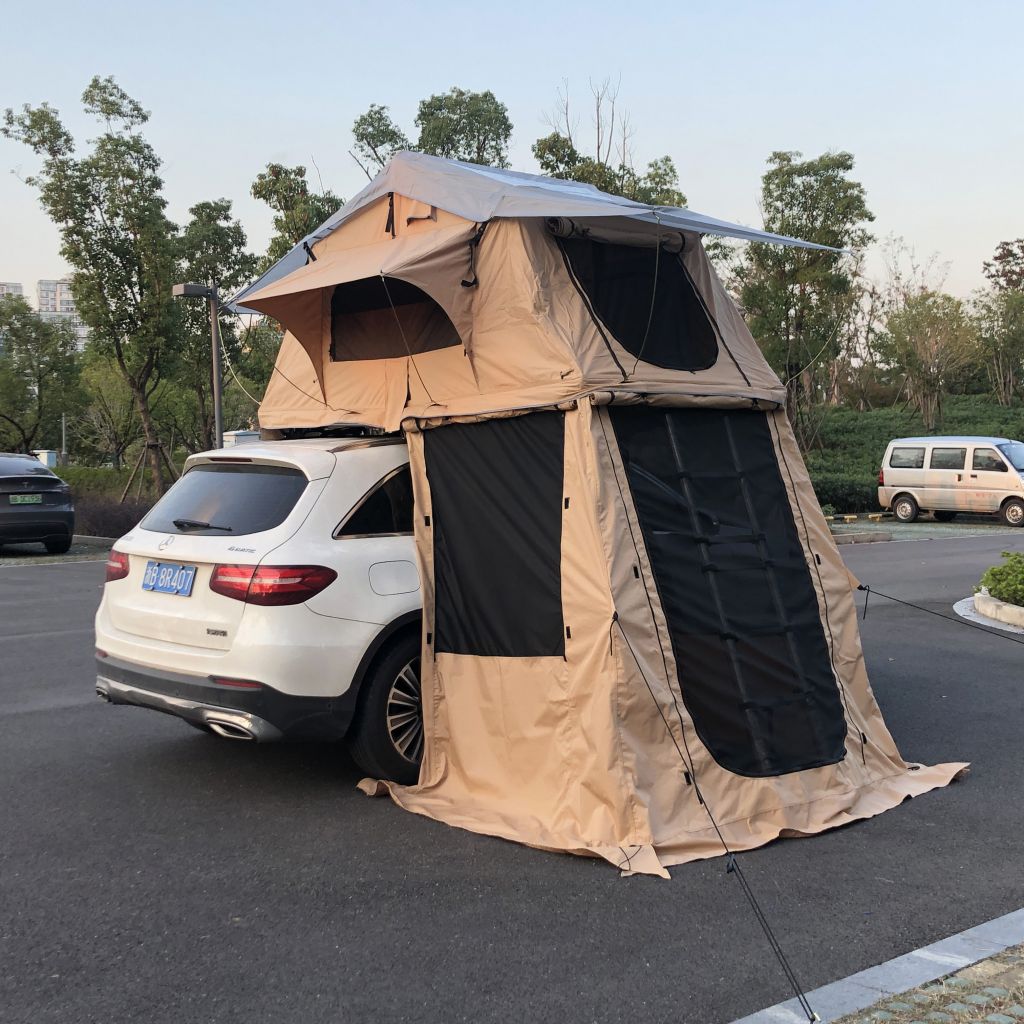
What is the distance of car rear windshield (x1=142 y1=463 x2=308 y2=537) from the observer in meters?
5.26

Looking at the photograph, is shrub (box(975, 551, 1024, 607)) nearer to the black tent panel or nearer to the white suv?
the black tent panel

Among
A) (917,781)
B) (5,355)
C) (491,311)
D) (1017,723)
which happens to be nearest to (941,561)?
(1017,723)

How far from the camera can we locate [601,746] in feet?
15.3

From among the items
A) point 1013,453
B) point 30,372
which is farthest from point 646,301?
point 30,372

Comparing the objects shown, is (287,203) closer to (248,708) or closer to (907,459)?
(907,459)

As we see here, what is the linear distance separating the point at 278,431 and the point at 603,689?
318 cm

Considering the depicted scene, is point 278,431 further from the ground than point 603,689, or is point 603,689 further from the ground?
point 278,431

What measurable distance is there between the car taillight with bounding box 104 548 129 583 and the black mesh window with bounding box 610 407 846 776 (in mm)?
2609

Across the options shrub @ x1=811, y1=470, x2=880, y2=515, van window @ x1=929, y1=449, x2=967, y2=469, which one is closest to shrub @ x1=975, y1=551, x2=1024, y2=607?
van window @ x1=929, y1=449, x2=967, y2=469

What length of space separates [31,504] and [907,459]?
61.9ft

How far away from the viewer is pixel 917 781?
18.0 ft

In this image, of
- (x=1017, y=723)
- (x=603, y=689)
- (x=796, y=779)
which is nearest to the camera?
(x=603, y=689)

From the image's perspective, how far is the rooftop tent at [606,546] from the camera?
4.77 metres

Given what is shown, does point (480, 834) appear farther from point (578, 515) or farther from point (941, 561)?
point (941, 561)
